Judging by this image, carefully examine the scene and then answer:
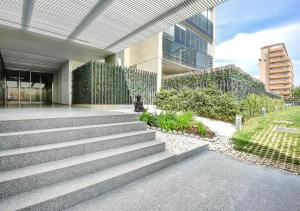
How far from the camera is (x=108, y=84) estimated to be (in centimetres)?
1090

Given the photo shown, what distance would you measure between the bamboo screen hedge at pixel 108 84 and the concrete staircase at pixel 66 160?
5.95 meters

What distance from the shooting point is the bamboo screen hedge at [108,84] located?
407 inches

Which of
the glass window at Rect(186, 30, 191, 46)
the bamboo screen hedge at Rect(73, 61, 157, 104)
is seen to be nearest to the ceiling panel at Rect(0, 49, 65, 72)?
the bamboo screen hedge at Rect(73, 61, 157, 104)

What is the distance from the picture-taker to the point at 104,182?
10.2 feet

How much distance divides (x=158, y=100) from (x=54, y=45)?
24.5ft

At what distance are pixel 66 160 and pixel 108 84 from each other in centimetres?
790

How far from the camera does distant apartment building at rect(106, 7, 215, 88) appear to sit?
18.1 m

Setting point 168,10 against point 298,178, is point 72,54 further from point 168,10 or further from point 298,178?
point 298,178

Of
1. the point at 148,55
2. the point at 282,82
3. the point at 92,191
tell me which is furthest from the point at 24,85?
the point at 282,82

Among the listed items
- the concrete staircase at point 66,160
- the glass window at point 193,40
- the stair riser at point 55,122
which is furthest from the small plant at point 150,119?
the glass window at point 193,40

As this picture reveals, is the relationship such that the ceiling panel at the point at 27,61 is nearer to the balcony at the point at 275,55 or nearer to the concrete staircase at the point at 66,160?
the concrete staircase at the point at 66,160

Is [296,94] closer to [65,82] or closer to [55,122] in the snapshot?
[65,82]

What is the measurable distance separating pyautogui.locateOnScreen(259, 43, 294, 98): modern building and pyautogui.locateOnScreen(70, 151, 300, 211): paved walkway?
360 feet

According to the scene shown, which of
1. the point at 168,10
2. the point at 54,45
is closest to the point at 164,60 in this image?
the point at 54,45
